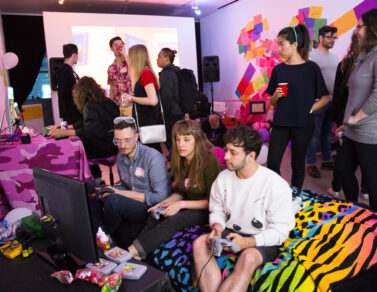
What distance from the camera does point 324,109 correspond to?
158 inches

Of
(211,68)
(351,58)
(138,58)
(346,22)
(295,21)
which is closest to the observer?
(351,58)

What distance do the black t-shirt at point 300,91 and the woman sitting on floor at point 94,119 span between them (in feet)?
5.47

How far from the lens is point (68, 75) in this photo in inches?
143

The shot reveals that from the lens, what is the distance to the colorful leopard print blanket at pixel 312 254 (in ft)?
4.86

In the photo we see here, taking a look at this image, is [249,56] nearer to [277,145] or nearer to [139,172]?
[277,145]

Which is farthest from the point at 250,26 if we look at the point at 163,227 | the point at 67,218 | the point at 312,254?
the point at 67,218

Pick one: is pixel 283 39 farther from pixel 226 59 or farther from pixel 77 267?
pixel 226 59

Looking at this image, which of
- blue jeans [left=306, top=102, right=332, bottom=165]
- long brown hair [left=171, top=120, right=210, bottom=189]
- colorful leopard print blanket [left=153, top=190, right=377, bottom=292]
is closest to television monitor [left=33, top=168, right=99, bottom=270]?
colorful leopard print blanket [left=153, top=190, right=377, bottom=292]

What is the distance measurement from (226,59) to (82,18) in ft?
10.4

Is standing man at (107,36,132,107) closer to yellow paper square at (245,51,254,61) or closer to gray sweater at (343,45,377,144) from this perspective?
gray sweater at (343,45,377,144)

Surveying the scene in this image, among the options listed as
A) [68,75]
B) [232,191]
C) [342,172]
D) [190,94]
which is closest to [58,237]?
[232,191]

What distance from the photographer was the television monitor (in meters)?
1.01

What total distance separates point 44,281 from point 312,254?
4.07 feet

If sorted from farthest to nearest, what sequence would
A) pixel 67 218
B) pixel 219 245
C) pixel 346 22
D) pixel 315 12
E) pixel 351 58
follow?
pixel 315 12 → pixel 346 22 → pixel 351 58 → pixel 219 245 → pixel 67 218
